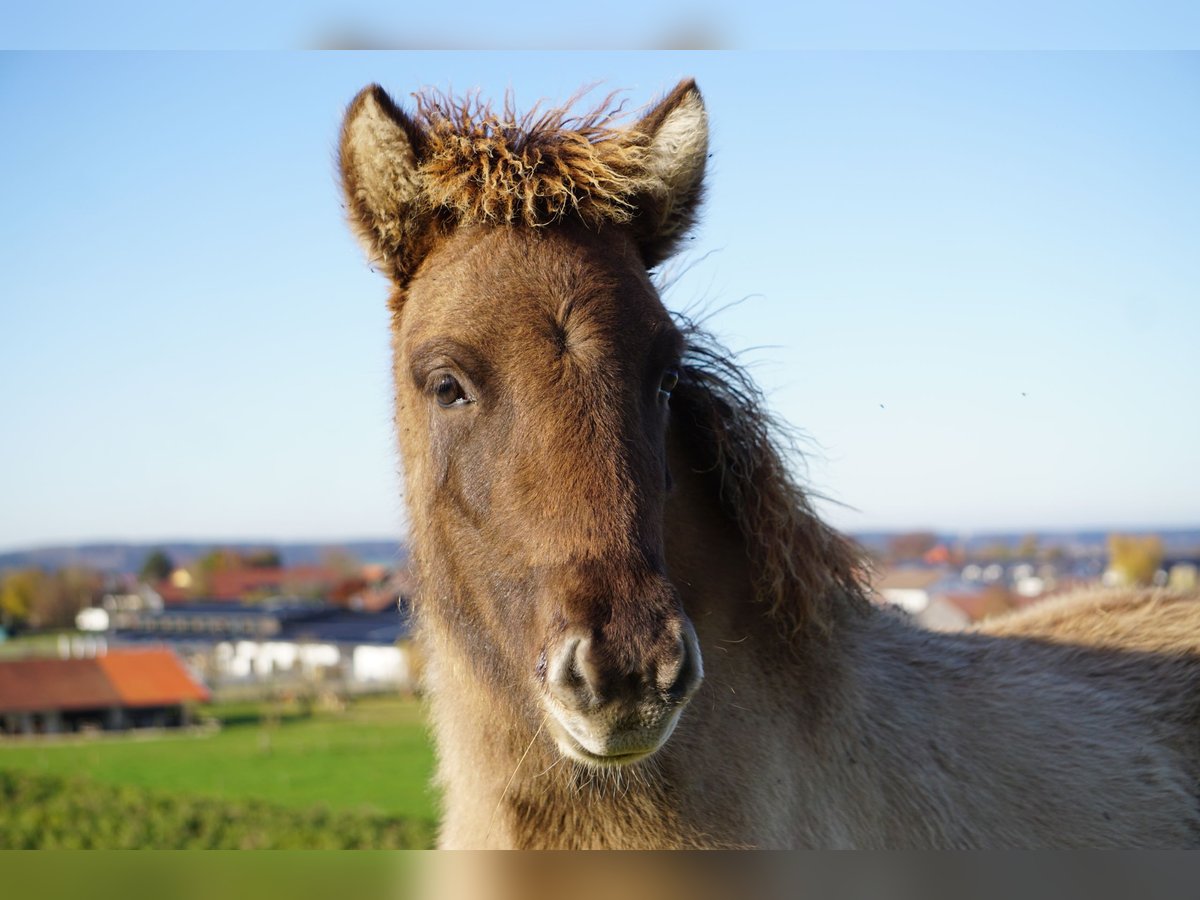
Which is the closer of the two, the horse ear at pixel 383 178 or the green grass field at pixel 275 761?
the horse ear at pixel 383 178

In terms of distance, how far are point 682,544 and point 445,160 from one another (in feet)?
4.43

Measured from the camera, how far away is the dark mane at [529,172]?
9.16ft

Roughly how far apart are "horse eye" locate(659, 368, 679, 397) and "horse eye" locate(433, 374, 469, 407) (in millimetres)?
564

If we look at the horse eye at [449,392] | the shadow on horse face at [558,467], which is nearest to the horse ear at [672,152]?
the shadow on horse face at [558,467]

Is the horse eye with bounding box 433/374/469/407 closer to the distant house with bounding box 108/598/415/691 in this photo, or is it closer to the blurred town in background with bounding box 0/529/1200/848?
the blurred town in background with bounding box 0/529/1200/848

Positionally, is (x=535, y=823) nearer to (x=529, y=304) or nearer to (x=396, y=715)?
(x=529, y=304)

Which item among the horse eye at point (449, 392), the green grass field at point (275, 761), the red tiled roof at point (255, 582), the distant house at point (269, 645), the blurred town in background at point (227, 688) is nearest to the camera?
the horse eye at point (449, 392)

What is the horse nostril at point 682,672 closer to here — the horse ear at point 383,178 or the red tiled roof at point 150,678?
the horse ear at point 383,178

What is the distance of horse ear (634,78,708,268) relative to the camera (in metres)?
2.97

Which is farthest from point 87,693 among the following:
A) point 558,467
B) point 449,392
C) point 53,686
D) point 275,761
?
point 558,467

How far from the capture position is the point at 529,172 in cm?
282

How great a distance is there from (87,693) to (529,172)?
4222 cm

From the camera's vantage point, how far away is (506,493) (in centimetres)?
249

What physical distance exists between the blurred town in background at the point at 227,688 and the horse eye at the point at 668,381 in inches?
757
